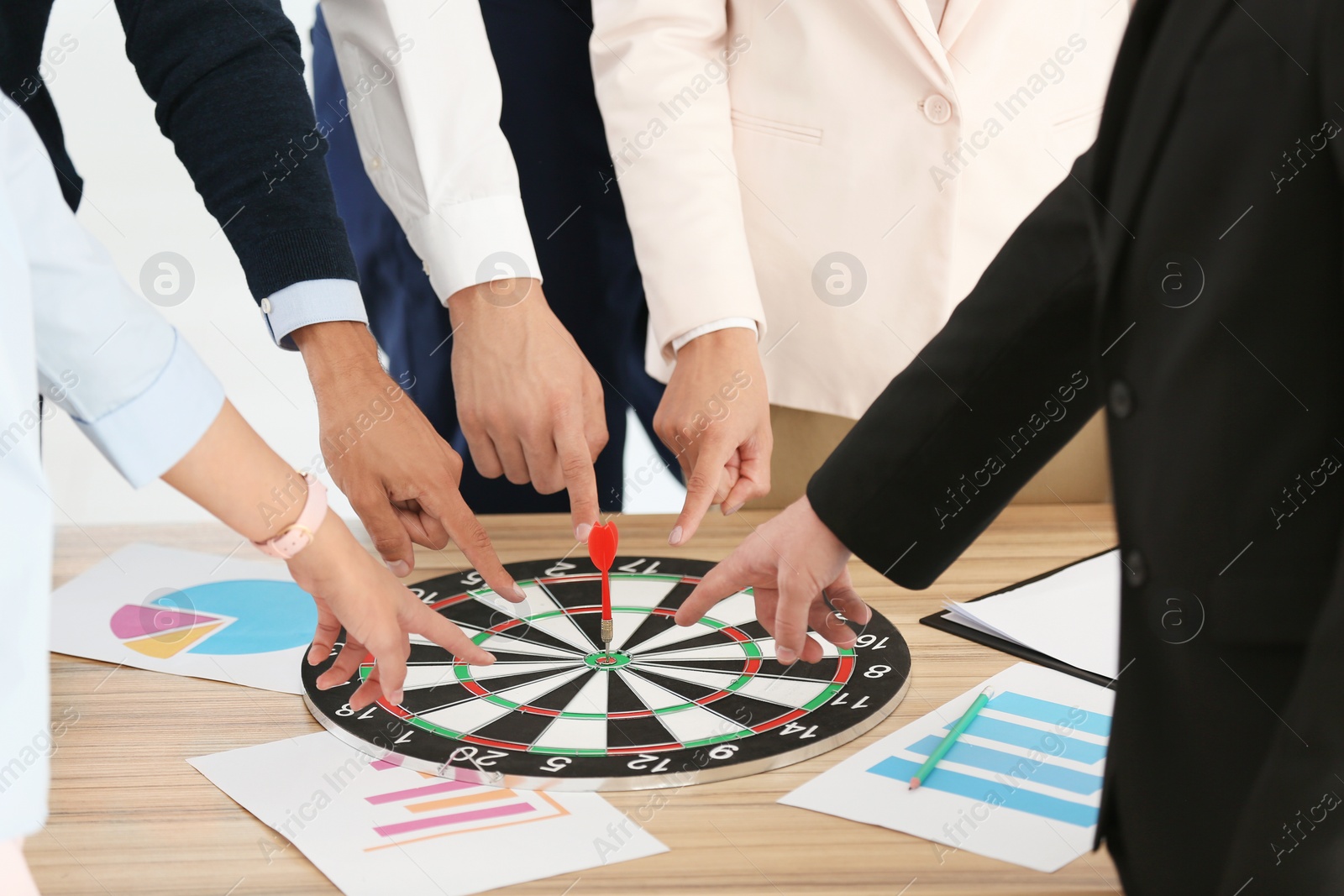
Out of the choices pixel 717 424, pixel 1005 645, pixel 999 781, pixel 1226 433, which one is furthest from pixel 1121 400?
pixel 717 424

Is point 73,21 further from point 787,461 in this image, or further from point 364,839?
point 364,839

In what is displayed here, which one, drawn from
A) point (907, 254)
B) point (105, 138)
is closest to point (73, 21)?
point (105, 138)

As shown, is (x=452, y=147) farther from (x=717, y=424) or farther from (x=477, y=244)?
(x=717, y=424)

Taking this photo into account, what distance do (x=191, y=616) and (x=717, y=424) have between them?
675mm

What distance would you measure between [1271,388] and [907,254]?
1.02 metres

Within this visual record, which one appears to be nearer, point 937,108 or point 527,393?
point 527,393

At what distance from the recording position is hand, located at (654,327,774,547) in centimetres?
146

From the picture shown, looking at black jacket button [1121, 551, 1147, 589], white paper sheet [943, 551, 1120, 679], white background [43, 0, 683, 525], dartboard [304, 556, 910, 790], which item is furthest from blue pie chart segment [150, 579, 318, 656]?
white background [43, 0, 683, 525]

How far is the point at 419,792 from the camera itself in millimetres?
927

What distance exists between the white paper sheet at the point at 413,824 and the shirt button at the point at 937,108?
3.73 ft

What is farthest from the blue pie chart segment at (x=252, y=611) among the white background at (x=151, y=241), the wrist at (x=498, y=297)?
the white background at (x=151, y=241)

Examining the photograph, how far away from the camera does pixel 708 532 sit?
5.24ft

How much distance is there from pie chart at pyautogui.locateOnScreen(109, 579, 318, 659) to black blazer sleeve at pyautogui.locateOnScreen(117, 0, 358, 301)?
1.20 feet

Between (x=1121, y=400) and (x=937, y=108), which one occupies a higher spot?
(x=937, y=108)
